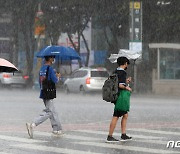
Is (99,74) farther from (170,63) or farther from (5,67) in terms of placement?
(5,67)

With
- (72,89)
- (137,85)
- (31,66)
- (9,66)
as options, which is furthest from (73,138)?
(31,66)

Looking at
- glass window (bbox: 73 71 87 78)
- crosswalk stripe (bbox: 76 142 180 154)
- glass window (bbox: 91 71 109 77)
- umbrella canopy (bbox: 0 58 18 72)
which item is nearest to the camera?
umbrella canopy (bbox: 0 58 18 72)

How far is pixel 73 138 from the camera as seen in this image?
45.4 ft

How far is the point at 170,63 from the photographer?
37031 millimetres

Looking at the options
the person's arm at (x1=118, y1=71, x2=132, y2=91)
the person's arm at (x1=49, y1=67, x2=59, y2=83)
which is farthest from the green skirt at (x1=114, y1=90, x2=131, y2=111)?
the person's arm at (x1=49, y1=67, x2=59, y2=83)

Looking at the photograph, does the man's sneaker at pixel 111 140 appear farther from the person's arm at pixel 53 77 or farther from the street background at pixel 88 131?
the person's arm at pixel 53 77

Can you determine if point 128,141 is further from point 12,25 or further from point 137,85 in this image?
point 12,25

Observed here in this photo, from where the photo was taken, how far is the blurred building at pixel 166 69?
36.7 meters

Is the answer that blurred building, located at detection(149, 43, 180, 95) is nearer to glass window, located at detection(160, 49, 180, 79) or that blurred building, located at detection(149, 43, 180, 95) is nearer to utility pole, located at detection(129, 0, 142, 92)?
glass window, located at detection(160, 49, 180, 79)

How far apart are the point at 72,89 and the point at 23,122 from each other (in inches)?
742

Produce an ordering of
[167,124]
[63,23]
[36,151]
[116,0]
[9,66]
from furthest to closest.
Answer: [63,23] < [116,0] < [167,124] < [36,151] < [9,66]

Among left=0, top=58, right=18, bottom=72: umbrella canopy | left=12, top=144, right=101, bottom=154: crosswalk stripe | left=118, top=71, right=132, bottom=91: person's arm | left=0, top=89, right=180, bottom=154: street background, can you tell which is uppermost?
left=0, top=58, right=18, bottom=72: umbrella canopy

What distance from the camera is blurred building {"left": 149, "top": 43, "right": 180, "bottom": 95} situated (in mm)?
36688

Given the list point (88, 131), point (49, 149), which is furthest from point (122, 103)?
point (88, 131)
